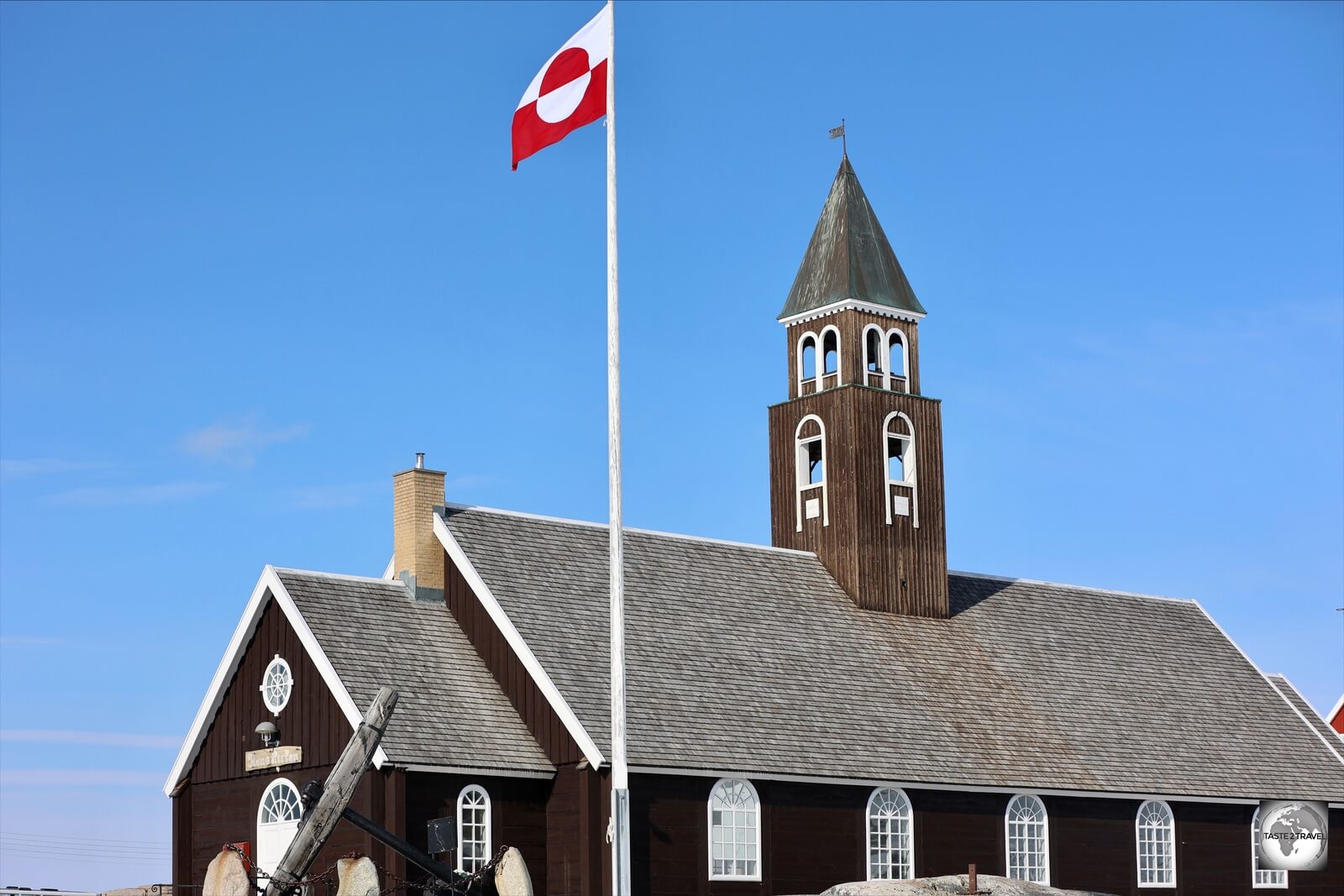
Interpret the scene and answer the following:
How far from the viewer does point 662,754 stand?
36.3 m

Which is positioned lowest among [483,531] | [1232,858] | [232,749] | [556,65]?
[1232,858]

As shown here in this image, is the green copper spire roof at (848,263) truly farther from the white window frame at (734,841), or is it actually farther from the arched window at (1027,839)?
the white window frame at (734,841)

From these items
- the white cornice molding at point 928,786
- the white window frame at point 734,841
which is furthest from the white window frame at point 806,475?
the white window frame at point 734,841

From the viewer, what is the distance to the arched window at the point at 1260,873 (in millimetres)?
46188

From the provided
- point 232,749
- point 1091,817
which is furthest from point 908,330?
point 232,749

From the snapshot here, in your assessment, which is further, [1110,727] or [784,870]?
[1110,727]

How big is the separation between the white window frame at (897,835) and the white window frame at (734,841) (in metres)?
2.66

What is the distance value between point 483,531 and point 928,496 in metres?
12.6

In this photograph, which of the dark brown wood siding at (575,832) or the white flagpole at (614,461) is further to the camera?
the dark brown wood siding at (575,832)

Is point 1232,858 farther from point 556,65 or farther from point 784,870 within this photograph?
point 556,65

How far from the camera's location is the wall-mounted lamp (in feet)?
123

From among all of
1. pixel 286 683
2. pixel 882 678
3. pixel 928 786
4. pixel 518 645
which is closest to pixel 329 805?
pixel 518 645

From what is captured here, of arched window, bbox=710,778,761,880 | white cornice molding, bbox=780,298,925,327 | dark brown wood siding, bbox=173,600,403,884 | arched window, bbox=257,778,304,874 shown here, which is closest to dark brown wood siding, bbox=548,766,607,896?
arched window, bbox=710,778,761,880

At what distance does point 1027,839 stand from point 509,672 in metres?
12.2
